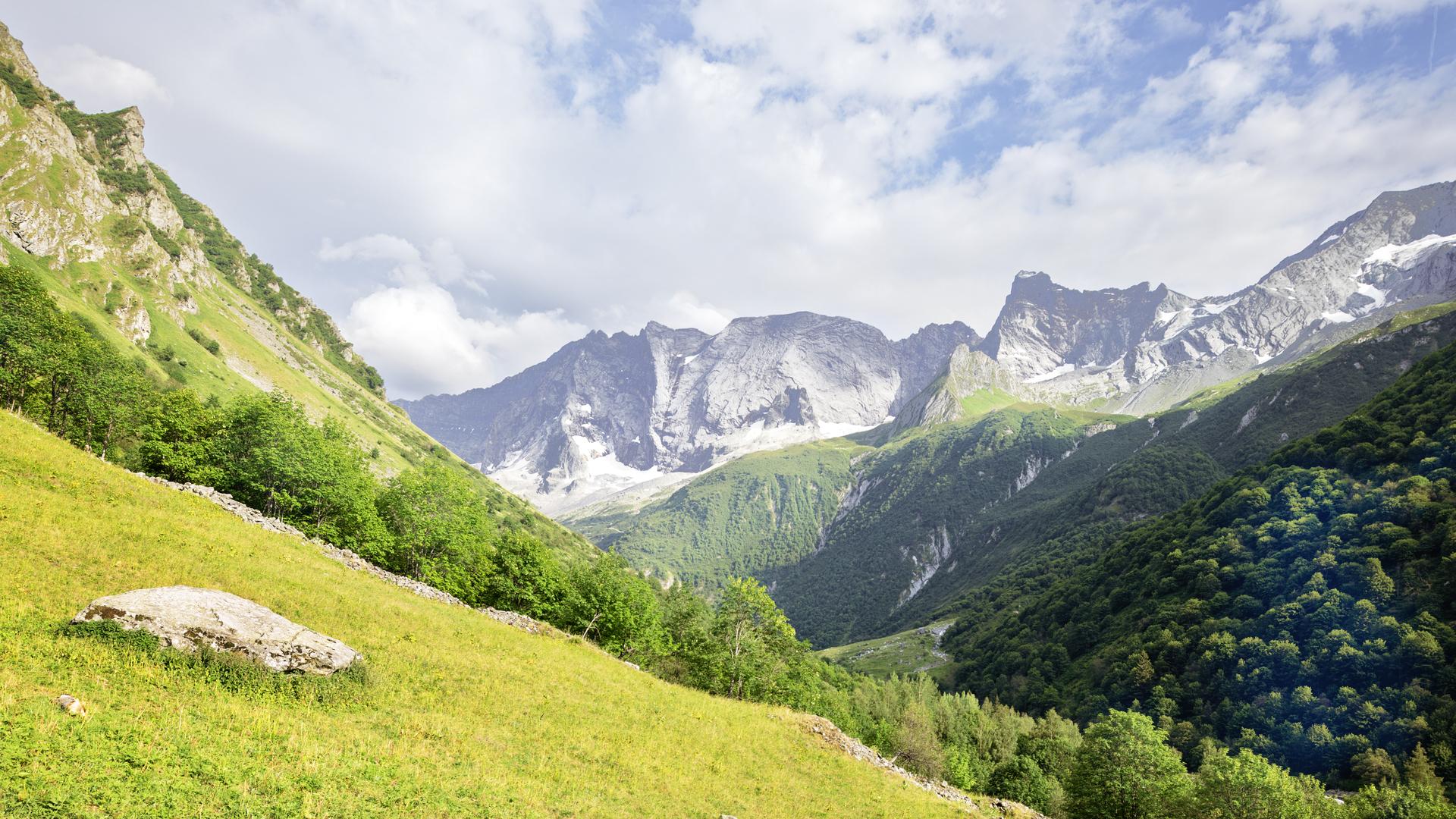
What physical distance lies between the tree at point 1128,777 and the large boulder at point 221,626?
5512cm

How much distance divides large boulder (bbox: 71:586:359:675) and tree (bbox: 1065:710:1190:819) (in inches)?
2170

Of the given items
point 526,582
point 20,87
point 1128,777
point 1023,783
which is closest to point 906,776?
point 1128,777

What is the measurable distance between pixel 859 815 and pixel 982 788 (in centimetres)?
6945

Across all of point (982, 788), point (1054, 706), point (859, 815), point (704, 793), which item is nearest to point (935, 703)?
point (982, 788)

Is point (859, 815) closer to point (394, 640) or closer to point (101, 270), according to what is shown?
point (394, 640)

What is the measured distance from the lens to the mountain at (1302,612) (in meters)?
83.2

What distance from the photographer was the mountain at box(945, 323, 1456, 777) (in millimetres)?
83188

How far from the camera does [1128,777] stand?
44.9m

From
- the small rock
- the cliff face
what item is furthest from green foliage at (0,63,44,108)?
the small rock

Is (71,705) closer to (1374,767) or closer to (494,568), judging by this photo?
(494,568)

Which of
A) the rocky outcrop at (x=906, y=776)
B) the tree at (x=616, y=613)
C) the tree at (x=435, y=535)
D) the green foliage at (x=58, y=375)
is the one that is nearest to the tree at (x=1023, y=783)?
the rocky outcrop at (x=906, y=776)

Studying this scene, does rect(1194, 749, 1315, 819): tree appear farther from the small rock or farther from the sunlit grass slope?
the small rock

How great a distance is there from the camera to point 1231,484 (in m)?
155

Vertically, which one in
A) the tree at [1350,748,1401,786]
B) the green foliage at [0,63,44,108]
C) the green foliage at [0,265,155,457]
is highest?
the green foliage at [0,63,44,108]
